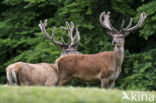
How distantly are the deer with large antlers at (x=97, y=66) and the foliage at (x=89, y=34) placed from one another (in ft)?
14.7

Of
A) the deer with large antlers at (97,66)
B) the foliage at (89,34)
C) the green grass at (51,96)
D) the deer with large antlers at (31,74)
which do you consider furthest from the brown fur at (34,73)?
the foliage at (89,34)

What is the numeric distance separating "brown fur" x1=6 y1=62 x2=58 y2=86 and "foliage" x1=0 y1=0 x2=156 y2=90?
15.2 feet

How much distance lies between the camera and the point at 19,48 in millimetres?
20094

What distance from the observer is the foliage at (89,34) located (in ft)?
53.3

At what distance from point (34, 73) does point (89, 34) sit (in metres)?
6.93

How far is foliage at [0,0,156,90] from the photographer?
16.2 m

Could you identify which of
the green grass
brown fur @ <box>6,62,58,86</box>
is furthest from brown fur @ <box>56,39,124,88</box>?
the green grass

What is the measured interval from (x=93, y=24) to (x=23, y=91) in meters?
11.2

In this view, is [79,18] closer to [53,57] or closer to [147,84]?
[53,57]

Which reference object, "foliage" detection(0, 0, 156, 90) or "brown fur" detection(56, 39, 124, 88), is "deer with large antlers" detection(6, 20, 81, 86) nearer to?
"brown fur" detection(56, 39, 124, 88)

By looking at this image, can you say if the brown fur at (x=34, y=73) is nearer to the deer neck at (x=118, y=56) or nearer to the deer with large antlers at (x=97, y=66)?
the deer with large antlers at (x=97, y=66)

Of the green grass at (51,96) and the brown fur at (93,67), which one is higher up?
the green grass at (51,96)

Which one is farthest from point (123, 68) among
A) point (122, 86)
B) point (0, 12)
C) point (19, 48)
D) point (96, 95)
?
point (96, 95)

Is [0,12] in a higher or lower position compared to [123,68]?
higher
